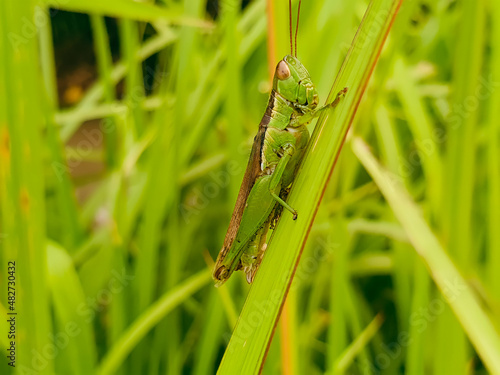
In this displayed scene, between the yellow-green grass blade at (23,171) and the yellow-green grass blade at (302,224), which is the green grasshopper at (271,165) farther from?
the yellow-green grass blade at (23,171)

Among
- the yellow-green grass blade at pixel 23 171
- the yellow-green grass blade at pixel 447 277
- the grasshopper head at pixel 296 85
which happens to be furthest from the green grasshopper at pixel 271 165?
the yellow-green grass blade at pixel 23 171

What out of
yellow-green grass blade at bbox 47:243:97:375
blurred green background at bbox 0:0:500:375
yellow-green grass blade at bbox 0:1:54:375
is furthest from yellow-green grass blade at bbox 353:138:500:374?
yellow-green grass blade at bbox 47:243:97:375

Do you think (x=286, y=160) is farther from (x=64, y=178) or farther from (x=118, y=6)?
(x=64, y=178)

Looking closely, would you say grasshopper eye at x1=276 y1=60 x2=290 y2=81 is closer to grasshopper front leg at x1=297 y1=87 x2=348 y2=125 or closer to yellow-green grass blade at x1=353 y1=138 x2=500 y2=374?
grasshopper front leg at x1=297 y1=87 x2=348 y2=125

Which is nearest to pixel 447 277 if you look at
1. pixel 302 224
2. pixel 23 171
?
pixel 302 224

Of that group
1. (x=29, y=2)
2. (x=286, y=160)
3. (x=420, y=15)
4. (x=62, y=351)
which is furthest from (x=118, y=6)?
(x=420, y=15)

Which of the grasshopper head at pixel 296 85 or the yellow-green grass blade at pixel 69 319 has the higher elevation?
the grasshopper head at pixel 296 85
